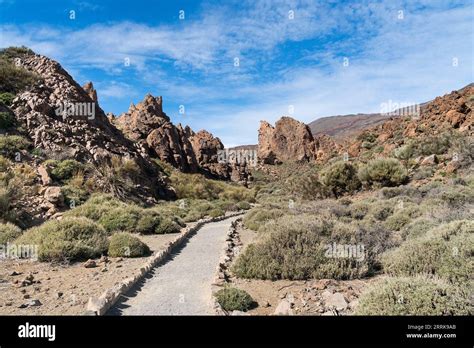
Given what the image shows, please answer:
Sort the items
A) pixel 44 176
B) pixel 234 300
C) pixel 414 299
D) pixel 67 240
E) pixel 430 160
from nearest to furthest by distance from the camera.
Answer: pixel 414 299, pixel 234 300, pixel 67 240, pixel 44 176, pixel 430 160

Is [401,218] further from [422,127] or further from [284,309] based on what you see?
[422,127]

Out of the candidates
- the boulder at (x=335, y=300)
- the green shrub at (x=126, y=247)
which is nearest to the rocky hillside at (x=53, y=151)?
the green shrub at (x=126, y=247)

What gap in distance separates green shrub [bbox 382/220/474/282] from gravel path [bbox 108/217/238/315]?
388 cm

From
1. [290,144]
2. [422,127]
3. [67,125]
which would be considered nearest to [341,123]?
[290,144]

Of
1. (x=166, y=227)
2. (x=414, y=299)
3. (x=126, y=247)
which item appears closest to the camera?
(x=414, y=299)

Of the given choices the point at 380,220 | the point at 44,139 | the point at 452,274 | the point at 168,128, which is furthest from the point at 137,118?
the point at 452,274

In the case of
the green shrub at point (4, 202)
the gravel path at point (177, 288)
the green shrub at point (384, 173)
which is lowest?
the gravel path at point (177, 288)

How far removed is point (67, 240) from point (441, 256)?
9077mm

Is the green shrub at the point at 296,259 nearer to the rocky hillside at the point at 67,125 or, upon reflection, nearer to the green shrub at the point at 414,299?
the green shrub at the point at 414,299

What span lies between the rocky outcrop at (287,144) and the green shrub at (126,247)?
73.0 metres

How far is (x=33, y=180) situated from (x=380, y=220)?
16525mm

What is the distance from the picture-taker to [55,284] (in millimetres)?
7734

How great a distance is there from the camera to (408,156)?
2842 centimetres

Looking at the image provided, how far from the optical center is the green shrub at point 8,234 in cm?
1090
